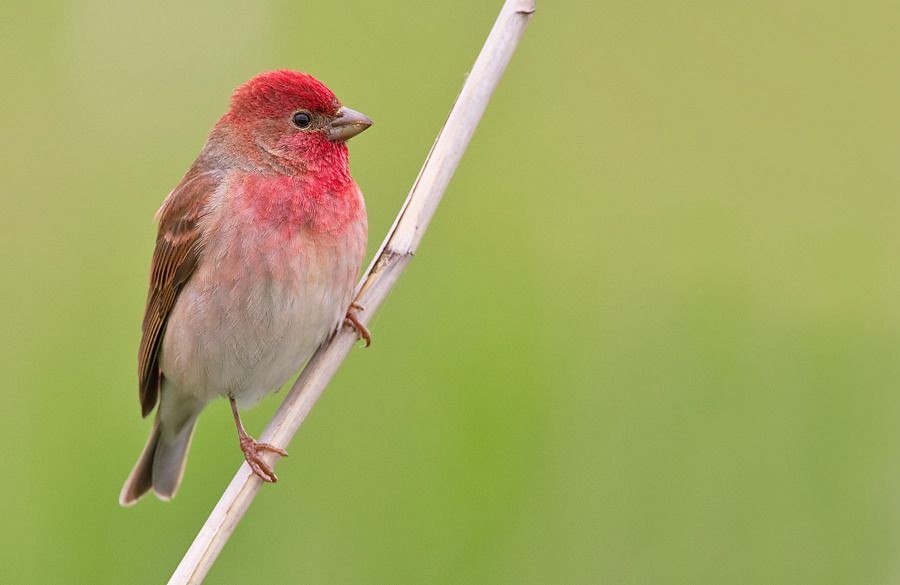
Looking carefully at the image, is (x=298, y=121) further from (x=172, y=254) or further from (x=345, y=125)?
(x=172, y=254)

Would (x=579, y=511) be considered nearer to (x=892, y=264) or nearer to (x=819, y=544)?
(x=819, y=544)

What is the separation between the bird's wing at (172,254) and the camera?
4.73 m

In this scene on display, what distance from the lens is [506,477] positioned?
5070mm

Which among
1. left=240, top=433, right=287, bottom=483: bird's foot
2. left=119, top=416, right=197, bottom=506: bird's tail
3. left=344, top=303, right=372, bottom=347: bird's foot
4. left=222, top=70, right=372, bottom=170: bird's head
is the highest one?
left=222, top=70, right=372, bottom=170: bird's head

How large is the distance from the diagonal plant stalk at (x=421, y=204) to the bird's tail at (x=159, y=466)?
3.36ft

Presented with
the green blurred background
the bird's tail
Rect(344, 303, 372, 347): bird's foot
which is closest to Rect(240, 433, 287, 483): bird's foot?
Rect(344, 303, 372, 347): bird's foot

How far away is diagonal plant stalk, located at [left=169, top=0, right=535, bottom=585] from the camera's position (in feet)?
13.0

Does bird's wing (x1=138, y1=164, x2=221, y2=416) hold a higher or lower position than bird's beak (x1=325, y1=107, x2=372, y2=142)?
lower

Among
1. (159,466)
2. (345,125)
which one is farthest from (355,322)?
(159,466)

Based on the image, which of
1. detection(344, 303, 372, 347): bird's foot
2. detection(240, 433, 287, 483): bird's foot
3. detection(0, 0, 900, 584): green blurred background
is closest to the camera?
detection(240, 433, 287, 483): bird's foot

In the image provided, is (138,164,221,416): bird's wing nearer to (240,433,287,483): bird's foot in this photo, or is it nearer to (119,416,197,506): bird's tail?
(119,416,197,506): bird's tail

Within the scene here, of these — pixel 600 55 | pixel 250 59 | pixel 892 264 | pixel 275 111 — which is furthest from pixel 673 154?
pixel 275 111

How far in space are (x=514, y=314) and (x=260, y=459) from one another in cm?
168

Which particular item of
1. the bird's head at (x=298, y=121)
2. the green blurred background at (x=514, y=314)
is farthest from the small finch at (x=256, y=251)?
the green blurred background at (x=514, y=314)
